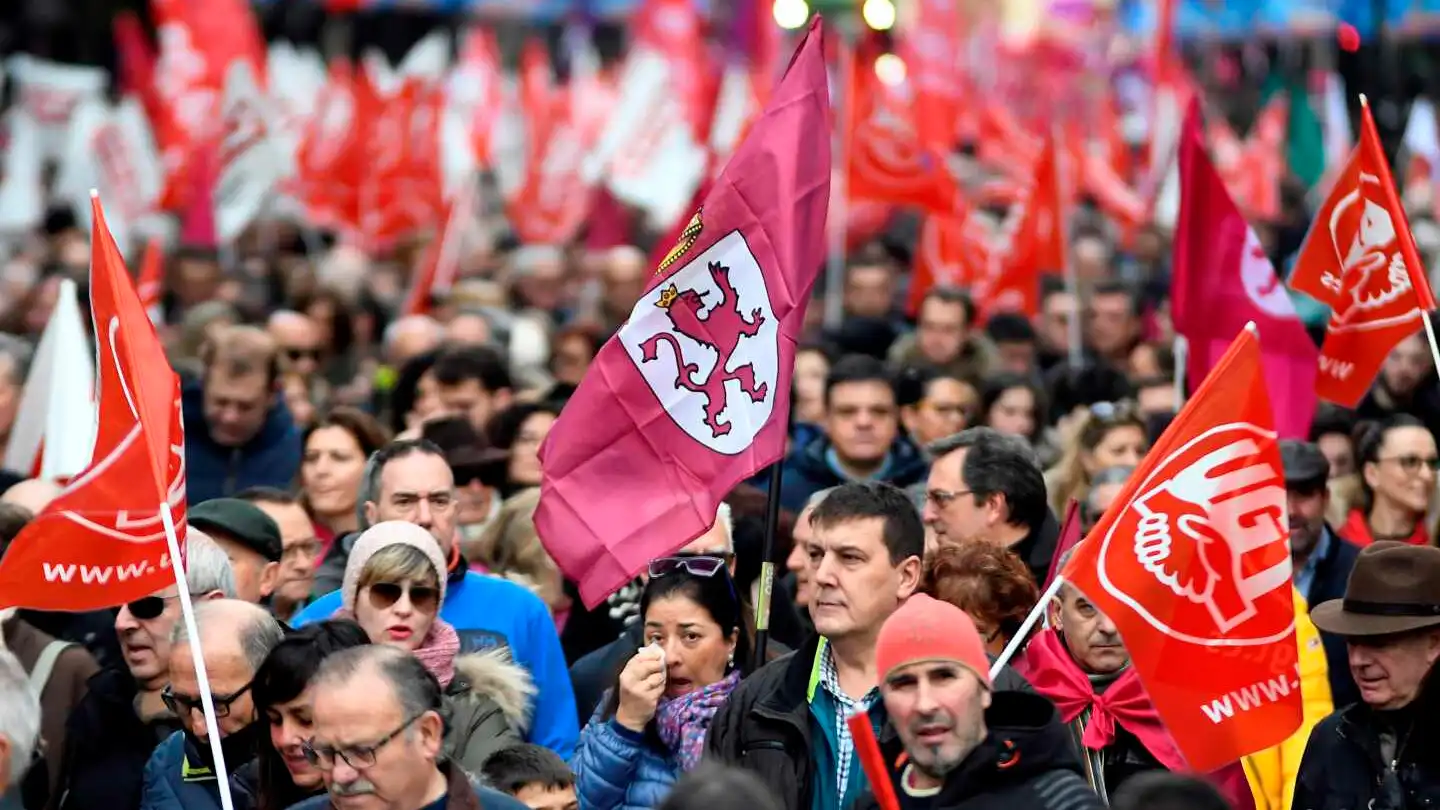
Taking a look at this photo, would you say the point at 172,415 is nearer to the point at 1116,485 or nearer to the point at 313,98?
the point at 1116,485

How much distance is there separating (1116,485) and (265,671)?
3.57 m

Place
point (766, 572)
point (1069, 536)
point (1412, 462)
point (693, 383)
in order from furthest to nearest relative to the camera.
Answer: point (1412, 462) < point (1069, 536) < point (693, 383) < point (766, 572)

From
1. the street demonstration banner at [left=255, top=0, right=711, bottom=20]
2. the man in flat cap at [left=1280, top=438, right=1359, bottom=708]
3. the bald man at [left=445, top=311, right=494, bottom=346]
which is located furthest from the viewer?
the street demonstration banner at [left=255, top=0, right=711, bottom=20]

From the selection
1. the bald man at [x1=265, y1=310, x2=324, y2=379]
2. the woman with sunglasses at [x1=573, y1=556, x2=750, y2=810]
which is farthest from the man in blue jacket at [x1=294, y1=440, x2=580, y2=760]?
the bald man at [x1=265, y1=310, x2=324, y2=379]

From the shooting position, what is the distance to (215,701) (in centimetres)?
673

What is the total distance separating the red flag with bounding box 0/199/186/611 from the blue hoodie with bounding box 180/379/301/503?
363 centimetres

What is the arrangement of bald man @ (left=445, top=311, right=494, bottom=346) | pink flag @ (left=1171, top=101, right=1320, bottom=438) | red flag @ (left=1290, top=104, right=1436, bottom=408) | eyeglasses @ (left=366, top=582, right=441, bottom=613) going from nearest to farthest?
eyeglasses @ (left=366, top=582, right=441, bottom=613)
red flag @ (left=1290, top=104, right=1436, bottom=408)
pink flag @ (left=1171, top=101, right=1320, bottom=438)
bald man @ (left=445, top=311, right=494, bottom=346)

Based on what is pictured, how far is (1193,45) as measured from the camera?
143 ft

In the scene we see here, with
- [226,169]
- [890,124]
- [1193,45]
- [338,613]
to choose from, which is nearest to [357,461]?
[338,613]

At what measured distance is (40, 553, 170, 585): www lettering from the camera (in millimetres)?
6941

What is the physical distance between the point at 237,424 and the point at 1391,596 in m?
5.46

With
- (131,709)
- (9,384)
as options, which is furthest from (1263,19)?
(131,709)

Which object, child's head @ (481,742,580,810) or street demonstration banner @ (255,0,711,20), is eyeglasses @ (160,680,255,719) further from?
street demonstration banner @ (255,0,711,20)

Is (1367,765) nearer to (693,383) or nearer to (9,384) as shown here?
(693,383)
